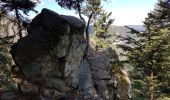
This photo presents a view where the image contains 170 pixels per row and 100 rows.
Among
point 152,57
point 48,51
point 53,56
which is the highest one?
point 48,51

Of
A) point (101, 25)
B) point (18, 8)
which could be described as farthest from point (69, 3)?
point (101, 25)

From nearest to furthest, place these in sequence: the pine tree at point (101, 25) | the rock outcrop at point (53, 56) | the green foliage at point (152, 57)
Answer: the rock outcrop at point (53, 56) → the green foliage at point (152, 57) → the pine tree at point (101, 25)

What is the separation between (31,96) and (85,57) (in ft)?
22.7

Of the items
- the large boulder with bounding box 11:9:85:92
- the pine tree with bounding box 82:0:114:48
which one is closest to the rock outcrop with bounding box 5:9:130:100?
the large boulder with bounding box 11:9:85:92

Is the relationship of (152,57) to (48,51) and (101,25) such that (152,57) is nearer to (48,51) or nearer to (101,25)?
(48,51)

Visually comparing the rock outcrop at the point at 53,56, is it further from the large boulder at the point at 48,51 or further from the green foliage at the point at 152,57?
the green foliage at the point at 152,57

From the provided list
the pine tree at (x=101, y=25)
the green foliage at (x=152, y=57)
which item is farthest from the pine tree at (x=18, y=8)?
the pine tree at (x=101, y=25)

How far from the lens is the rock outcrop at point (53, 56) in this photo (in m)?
22.7

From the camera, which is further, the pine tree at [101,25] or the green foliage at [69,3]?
the pine tree at [101,25]

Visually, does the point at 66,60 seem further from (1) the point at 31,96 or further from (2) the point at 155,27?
(2) the point at 155,27

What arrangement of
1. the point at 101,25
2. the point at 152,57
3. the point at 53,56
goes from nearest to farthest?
1. the point at 53,56
2. the point at 152,57
3. the point at 101,25

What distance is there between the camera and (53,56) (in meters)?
23.1

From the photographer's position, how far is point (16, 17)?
81.0 ft

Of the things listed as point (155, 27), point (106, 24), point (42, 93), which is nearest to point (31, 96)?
point (42, 93)
